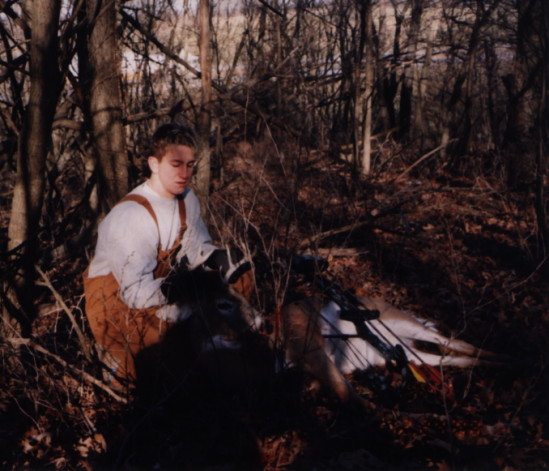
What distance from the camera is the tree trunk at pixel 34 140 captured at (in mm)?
3725

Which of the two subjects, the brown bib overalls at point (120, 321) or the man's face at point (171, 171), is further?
the man's face at point (171, 171)

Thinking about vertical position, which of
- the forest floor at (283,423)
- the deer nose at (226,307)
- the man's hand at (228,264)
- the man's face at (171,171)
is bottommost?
the forest floor at (283,423)

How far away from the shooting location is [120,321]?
309 cm

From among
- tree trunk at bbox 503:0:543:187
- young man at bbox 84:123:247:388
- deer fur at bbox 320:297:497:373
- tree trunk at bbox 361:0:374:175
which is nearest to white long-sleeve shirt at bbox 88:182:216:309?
young man at bbox 84:123:247:388

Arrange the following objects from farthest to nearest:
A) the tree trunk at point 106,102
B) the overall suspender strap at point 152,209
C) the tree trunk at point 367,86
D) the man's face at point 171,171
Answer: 1. the tree trunk at point 367,86
2. the tree trunk at point 106,102
3. the man's face at point 171,171
4. the overall suspender strap at point 152,209

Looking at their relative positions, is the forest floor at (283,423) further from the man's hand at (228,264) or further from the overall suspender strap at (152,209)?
the overall suspender strap at (152,209)

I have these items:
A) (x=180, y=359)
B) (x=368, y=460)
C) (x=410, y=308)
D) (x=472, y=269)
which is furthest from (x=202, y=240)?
(x=472, y=269)

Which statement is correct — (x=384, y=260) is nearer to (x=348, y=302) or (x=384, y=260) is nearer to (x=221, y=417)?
(x=348, y=302)

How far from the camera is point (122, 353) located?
317 centimetres

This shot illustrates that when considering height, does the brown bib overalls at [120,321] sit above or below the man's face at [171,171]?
below

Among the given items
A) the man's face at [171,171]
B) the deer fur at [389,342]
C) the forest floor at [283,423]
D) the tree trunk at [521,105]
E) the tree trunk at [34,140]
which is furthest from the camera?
the tree trunk at [521,105]

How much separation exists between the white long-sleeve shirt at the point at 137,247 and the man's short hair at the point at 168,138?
256 mm

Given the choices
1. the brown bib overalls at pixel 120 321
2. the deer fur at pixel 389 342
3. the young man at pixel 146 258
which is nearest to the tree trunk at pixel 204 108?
the deer fur at pixel 389 342

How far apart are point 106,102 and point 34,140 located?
3.54 feet
